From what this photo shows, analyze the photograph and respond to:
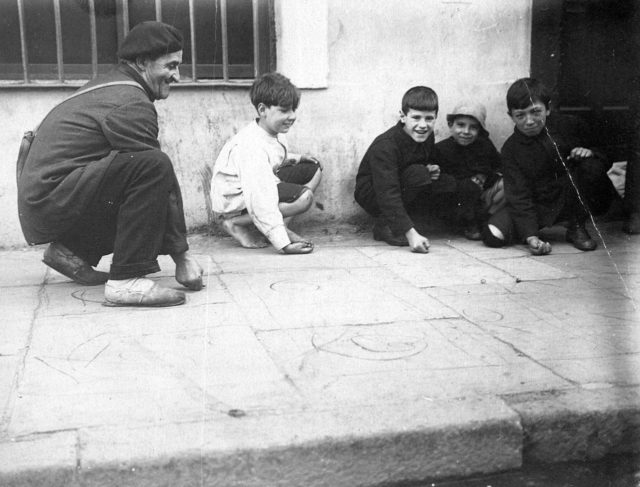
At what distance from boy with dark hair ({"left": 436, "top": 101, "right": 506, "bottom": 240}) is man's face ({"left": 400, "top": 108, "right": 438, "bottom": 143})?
0.32 metres

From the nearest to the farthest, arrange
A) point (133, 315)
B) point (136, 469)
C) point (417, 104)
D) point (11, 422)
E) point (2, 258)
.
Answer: point (136, 469), point (11, 422), point (133, 315), point (2, 258), point (417, 104)

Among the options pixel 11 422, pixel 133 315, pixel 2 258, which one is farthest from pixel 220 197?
pixel 11 422

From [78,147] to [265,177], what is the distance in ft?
4.50

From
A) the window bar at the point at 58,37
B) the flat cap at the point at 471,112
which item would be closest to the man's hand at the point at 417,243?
the flat cap at the point at 471,112

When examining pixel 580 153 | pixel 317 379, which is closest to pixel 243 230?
pixel 580 153

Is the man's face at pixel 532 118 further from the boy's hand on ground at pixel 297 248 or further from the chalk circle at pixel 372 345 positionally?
the chalk circle at pixel 372 345

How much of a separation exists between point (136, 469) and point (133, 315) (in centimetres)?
138

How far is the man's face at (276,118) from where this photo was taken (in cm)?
469

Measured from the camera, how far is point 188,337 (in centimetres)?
310

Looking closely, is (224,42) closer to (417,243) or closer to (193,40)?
(193,40)

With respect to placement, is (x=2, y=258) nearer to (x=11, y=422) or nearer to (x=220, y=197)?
(x=220, y=197)

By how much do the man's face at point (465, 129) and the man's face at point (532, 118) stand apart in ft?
1.02

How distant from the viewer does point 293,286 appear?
12.8 ft

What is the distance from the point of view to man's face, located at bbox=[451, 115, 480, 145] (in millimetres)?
5234
